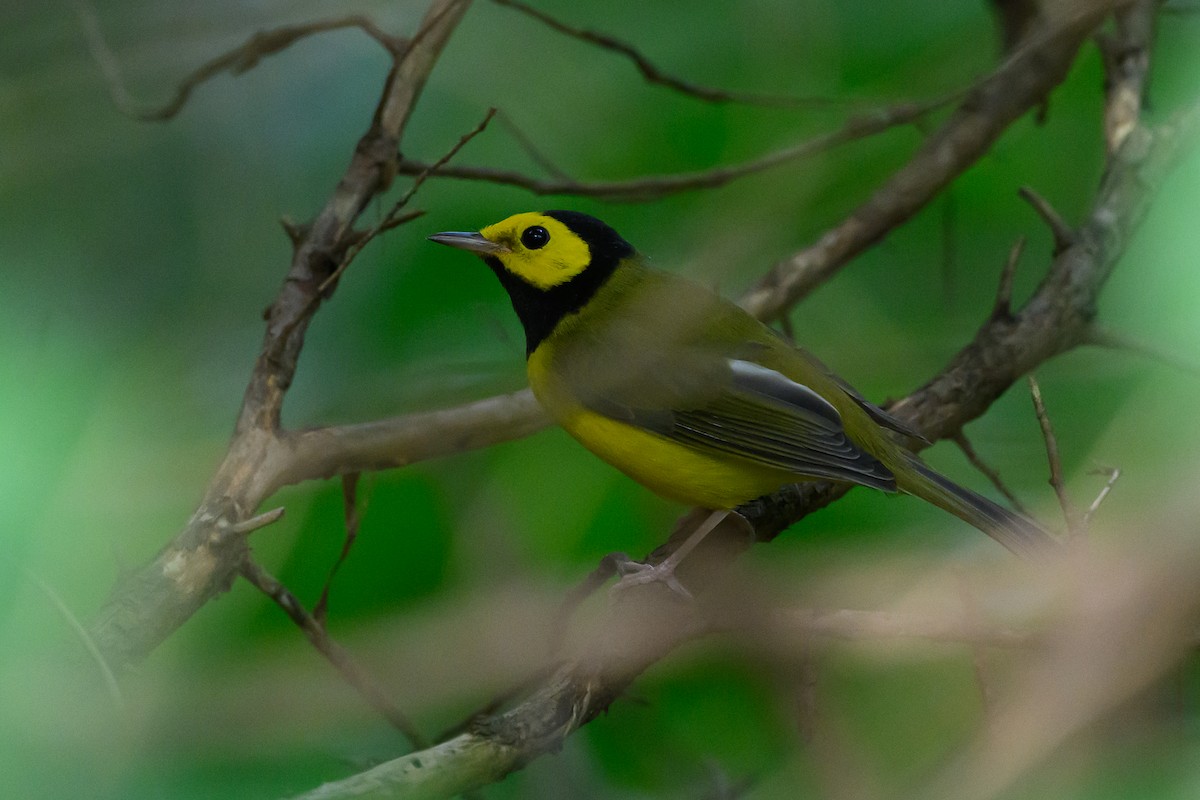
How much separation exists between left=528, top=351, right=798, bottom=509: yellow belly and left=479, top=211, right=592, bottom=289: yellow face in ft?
1.45

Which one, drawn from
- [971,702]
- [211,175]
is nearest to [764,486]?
[971,702]

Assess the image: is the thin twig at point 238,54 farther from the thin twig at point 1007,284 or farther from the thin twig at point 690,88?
the thin twig at point 1007,284

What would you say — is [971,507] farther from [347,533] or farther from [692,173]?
[347,533]

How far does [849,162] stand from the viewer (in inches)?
123

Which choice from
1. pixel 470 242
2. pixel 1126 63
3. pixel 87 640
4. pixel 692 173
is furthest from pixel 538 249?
pixel 87 640

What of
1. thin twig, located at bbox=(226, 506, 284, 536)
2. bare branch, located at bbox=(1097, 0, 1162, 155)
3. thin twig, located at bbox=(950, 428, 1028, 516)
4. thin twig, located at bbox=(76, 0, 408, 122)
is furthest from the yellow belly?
bare branch, located at bbox=(1097, 0, 1162, 155)

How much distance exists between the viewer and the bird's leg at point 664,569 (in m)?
2.54

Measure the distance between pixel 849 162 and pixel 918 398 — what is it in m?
0.70

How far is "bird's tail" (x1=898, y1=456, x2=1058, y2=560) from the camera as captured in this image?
1998mm

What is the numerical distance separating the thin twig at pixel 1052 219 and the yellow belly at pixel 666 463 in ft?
2.82

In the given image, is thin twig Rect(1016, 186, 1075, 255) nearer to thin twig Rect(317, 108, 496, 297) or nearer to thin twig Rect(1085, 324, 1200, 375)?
thin twig Rect(1085, 324, 1200, 375)

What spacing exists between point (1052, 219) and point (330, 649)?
2014 millimetres

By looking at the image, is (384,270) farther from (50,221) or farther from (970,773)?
(970,773)

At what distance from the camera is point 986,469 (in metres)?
2.47
